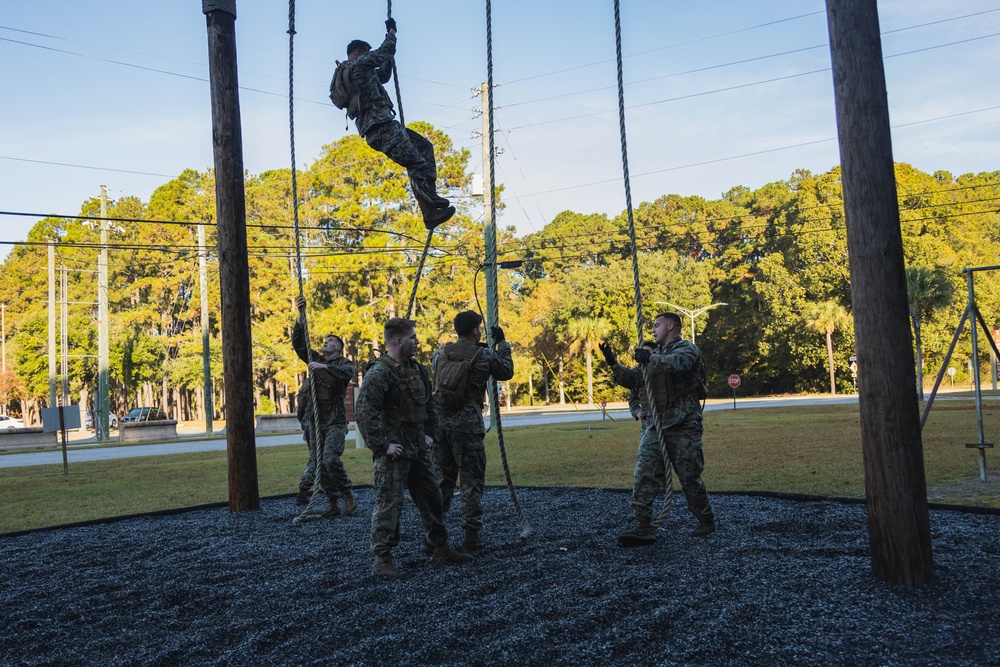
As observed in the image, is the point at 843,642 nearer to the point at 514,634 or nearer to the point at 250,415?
the point at 514,634

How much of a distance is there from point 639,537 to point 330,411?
4.25m

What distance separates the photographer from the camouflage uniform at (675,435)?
6.81 meters

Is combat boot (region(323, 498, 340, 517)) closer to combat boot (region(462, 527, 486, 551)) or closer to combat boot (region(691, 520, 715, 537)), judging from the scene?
combat boot (region(462, 527, 486, 551))

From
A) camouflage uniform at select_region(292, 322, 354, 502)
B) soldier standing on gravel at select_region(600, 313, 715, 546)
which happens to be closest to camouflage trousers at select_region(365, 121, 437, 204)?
camouflage uniform at select_region(292, 322, 354, 502)

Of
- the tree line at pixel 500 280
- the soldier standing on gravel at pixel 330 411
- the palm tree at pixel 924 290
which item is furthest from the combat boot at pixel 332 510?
the palm tree at pixel 924 290

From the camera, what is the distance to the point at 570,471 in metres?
13.3

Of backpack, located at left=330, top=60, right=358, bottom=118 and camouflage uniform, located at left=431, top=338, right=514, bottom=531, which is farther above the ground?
backpack, located at left=330, top=60, right=358, bottom=118

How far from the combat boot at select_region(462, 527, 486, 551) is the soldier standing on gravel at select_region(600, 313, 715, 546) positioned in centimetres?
130

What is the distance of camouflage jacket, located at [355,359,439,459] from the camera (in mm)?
6238


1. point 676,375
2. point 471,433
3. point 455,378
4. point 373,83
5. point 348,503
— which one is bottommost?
point 348,503

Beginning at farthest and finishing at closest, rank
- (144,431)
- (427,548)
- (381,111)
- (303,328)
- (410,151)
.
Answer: (144,431) < (303,328) < (410,151) < (381,111) < (427,548)

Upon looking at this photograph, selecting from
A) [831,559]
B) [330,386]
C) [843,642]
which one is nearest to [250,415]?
[330,386]

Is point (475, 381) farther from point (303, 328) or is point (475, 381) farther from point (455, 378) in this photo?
point (303, 328)

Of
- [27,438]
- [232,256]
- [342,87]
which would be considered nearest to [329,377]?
[232,256]
